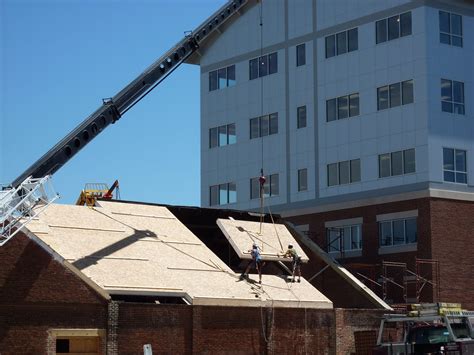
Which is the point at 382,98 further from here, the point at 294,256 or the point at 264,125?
the point at 294,256

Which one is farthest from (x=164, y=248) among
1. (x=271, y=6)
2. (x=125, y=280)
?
(x=271, y=6)

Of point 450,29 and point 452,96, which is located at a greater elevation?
point 450,29

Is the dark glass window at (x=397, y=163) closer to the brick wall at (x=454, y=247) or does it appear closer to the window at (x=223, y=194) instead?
the brick wall at (x=454, y=247)

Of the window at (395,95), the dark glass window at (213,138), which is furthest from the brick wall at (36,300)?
the dark glass window at (213,138)

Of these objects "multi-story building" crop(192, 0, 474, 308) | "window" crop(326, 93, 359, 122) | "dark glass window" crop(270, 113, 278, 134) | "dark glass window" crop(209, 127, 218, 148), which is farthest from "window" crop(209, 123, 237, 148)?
"window" crop(326, 93, 359, 122)

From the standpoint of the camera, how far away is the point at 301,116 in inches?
2478

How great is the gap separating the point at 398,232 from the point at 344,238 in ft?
13.3

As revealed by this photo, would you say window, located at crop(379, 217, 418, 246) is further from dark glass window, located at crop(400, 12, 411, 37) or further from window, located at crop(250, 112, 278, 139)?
window, located at crop(250, 112, 278, 139)

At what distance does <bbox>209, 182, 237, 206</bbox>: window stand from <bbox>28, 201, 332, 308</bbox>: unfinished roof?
18.7m

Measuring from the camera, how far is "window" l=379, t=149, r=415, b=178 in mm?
56356

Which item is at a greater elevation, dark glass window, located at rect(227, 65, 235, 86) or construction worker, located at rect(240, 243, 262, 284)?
dark glass window, located at rect(227, 65, 235, 86)

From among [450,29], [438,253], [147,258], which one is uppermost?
[450,29]

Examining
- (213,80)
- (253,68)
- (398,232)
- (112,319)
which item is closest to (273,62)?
(253,68)

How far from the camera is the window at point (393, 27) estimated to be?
5728 cm
